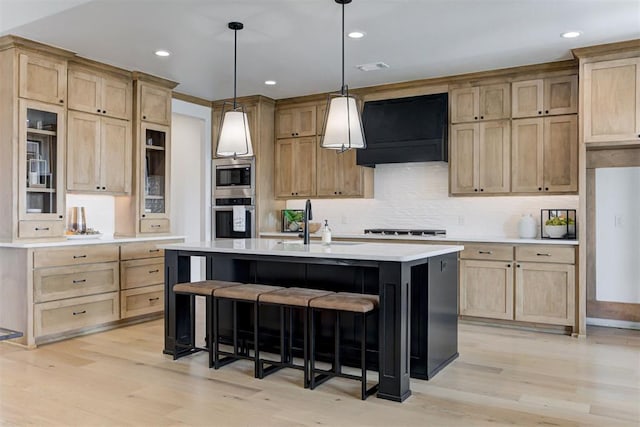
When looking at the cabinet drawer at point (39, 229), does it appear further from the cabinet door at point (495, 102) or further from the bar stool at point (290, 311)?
the cabinet door at point (495, 102)

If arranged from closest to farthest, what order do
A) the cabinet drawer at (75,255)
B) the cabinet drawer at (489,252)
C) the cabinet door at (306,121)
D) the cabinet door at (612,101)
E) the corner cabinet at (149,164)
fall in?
the cabinet drawer at (75,255) < the cabinet door at (612,101) < the cabinet drawer at (489,252) < the corner cabinet at (149,164) < the cabinet door at (306,121)

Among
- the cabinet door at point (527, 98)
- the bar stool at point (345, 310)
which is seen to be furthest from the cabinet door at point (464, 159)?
the bar stool at point (345, 310)

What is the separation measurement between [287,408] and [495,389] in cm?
132

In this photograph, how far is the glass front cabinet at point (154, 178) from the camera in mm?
5465

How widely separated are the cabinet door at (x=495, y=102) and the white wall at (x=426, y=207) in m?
0.78

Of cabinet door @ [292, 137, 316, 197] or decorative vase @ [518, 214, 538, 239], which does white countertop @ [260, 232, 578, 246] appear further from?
cabinet door @ [292, 137, 316, 197]

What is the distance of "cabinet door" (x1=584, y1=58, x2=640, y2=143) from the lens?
4445 mm

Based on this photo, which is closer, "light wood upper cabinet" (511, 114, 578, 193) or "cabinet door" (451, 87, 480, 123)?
"light wood upper cabinet" (511, 114, 578, 193)

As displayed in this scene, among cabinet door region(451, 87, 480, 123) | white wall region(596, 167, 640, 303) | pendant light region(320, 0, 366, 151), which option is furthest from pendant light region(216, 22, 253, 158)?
white wall region(596, 167, 640, 303)

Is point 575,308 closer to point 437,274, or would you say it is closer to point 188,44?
point 437,274

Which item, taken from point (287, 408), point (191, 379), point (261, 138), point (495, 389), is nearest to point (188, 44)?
point (261, 138)

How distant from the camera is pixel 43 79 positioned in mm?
4504

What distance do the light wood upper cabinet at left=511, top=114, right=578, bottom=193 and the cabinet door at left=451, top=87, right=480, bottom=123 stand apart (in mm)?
436

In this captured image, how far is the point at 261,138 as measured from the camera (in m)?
6.59
